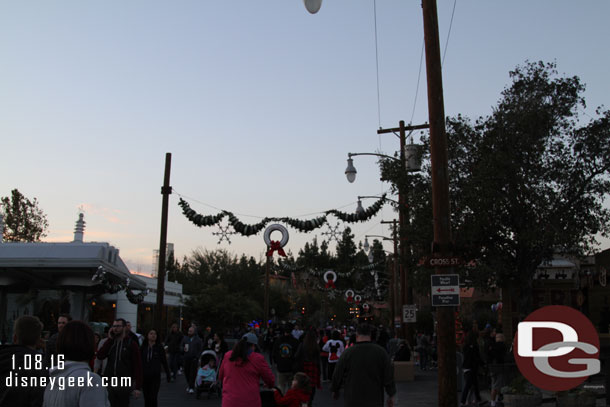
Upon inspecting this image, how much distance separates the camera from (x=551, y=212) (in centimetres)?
1998

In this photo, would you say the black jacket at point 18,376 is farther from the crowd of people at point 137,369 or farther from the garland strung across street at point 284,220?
the garland strung across street at point 284,220

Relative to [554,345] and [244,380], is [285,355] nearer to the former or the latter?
[554,345]

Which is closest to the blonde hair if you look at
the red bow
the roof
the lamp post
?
the lamp post

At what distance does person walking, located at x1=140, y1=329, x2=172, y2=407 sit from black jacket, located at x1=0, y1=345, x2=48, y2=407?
5886mm

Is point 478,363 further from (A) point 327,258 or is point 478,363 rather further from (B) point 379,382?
(A) point 327,258

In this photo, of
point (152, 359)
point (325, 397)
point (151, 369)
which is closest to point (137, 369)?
point (151, 369)

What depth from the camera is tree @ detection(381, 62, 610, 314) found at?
19.6 m

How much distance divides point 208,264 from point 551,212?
114 feet

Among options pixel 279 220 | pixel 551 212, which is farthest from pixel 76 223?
pixel 551 212

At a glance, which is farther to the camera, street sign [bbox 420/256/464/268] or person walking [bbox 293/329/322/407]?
person walking [bbox 293/329/322/407]

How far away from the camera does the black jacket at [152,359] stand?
10609mm

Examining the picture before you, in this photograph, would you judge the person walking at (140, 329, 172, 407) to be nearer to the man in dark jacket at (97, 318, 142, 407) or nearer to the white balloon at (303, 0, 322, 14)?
the man in dark jacket at (97, 318, 142, 407)

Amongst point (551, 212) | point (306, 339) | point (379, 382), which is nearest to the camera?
point (379, 382)

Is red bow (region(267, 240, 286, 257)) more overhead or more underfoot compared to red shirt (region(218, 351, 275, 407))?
more overhead
